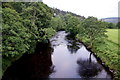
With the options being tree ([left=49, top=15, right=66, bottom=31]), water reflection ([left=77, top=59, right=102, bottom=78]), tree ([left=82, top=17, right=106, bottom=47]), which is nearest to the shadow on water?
water reflection ([left=77, top=59, right=102, bottom=78])

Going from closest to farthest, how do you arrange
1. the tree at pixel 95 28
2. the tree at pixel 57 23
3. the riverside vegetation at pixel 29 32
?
the riverside vegetation at pixel 29 32 → the tree at pixel 95 28 → the tree at pixel 57 23

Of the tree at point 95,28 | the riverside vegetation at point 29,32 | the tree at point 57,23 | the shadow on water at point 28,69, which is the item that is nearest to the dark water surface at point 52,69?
the shadow on water at point 28,69

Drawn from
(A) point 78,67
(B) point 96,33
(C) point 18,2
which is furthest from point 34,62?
(B) point 96,33

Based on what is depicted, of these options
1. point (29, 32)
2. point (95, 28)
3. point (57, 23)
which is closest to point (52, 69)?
point (29, 32)

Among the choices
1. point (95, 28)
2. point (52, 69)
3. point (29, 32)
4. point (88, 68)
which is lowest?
point (88, 68)

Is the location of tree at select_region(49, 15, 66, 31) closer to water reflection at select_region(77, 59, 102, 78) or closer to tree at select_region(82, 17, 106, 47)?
tree at select_region(82, 17, 106, 47)

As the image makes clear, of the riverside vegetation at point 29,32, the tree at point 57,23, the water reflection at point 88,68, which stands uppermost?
the tree at point 57,23

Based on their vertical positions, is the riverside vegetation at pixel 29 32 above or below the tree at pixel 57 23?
below

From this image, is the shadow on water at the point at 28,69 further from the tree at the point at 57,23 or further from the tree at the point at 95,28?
the tree at the point at 57,23

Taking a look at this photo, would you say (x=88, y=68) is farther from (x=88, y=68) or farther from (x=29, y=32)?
(x=29, y=32)

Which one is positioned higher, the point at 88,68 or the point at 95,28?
the point at 95,28

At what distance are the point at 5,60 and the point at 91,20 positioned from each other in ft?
60.4

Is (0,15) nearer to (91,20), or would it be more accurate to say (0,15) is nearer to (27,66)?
(27,66)

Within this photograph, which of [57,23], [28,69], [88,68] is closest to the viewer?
[28,69]
